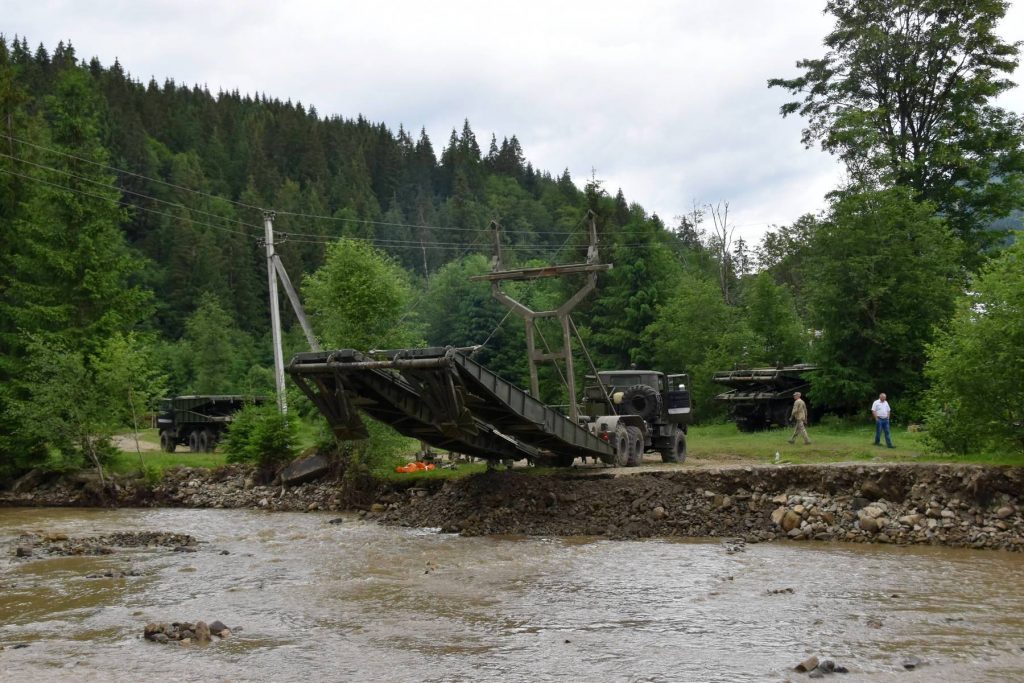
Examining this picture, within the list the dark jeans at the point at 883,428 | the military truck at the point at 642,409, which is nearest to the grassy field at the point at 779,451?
the dark jeans at the point at 883,428

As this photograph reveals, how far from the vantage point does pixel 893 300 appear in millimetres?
28734

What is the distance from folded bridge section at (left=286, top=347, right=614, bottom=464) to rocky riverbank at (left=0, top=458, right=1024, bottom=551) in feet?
3.68

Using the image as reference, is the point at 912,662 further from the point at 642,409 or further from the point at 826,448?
the point at 826,448

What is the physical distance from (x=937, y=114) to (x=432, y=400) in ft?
88.7

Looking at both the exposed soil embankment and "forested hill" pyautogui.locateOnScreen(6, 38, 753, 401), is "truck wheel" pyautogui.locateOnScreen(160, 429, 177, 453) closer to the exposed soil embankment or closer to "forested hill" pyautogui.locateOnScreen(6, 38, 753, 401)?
"forested hill" pyautogui.locateOnScreen(6, 38, 753, 401)

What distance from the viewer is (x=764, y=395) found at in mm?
29266

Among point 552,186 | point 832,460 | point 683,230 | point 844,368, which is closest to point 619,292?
point 844,368

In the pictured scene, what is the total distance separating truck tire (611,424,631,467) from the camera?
66.9ft

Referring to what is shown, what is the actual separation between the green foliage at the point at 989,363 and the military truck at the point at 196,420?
25370mm

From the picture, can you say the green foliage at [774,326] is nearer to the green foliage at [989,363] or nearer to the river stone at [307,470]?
the green foliage at [989,363]

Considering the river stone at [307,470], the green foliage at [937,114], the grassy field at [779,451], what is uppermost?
the green foliage at [937,114]

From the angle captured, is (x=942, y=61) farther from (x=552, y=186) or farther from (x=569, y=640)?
(x=552, y=186)

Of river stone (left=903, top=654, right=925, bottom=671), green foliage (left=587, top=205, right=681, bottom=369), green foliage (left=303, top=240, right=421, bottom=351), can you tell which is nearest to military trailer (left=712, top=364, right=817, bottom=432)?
green foliage (left=587, top=205, right=681, bottom=369)

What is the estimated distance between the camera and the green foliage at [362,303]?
81.9ft
